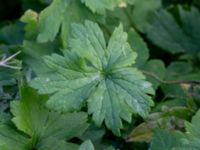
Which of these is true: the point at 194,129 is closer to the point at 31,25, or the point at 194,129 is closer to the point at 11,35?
the point at 31,25

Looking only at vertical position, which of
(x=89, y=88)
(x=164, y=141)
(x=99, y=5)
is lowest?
(x=164, y=141)

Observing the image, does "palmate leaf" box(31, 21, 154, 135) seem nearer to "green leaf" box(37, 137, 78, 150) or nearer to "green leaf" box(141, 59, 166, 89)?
"green leaf" box(37, 137, 78, 150)

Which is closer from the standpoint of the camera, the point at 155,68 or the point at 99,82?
the point at 99,82

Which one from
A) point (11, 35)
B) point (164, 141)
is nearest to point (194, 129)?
point (164, 141)

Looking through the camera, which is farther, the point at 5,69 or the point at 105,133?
the point at 105,133

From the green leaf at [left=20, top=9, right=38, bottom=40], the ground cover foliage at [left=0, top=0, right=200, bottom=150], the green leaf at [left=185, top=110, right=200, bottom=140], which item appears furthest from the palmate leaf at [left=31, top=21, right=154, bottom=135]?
the green leaf at [left=20, top=9, right=38, bottom=40]

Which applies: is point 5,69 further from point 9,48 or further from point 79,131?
point 79,131

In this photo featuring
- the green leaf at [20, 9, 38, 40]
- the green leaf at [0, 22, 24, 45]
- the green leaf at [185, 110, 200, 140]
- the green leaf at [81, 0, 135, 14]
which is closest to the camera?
the green leaf at [185, 110, 200, 140]

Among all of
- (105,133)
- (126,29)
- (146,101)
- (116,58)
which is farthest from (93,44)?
(126,29)
